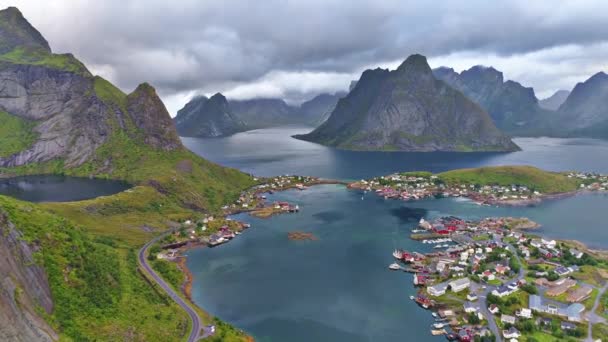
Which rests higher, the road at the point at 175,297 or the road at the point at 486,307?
the road at the point at 175,297

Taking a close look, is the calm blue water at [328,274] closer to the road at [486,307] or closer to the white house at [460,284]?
the white house at [460,284]

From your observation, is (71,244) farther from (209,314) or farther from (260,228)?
(260,228)

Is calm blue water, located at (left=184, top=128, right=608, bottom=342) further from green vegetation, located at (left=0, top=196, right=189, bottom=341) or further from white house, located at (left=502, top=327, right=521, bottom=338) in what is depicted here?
green vegetation, located at (left=0, top=196, right=189, bottom=341)

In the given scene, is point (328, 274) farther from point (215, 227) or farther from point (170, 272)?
point (215, 227)

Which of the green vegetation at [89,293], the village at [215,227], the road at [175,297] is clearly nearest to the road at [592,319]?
the road at [175,297]

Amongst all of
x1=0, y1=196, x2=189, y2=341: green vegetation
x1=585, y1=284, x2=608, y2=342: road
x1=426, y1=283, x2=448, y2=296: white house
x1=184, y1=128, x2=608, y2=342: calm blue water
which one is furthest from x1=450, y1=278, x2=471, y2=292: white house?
x1=0, y1=196, x2=189, y2=341: green vegetation

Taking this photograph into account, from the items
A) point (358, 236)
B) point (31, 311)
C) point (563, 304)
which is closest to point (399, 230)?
point (358, 236)
